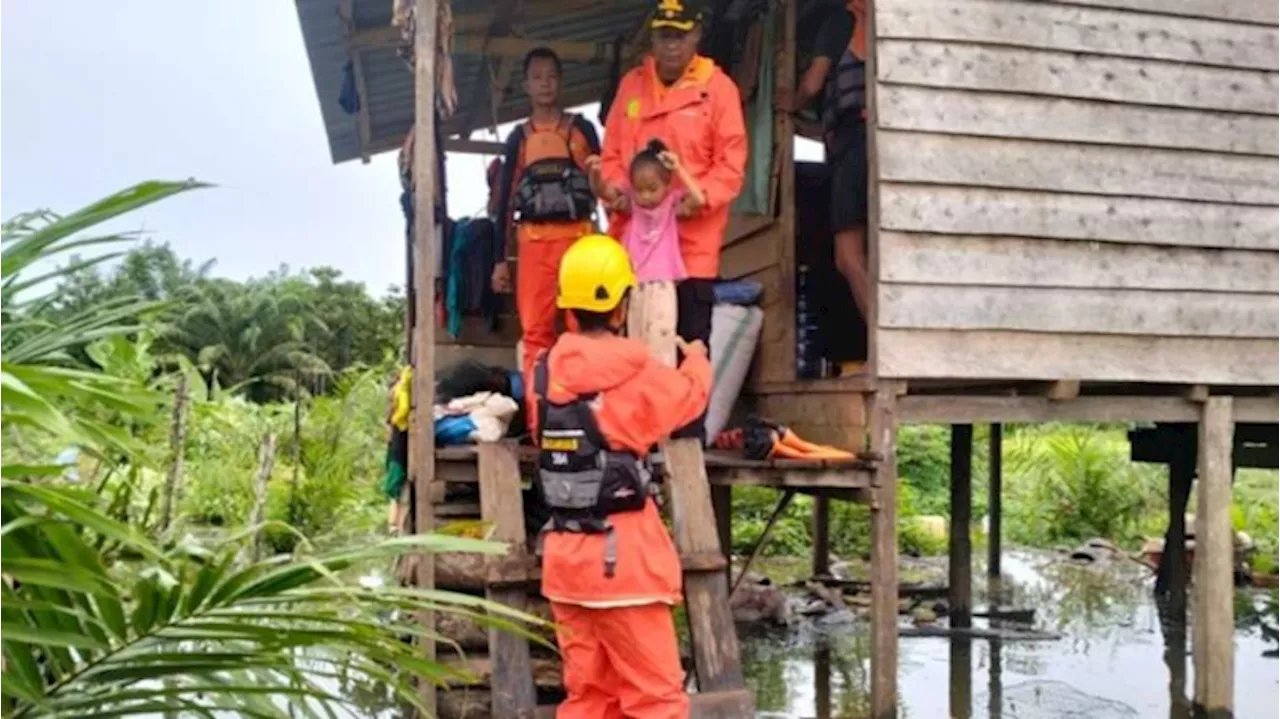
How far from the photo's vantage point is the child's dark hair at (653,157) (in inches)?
242

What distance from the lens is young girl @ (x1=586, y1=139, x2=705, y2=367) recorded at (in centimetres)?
614

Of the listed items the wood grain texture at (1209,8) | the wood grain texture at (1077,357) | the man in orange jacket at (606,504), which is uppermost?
the wood grain texture at (1209,8)

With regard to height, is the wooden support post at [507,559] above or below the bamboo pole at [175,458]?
below

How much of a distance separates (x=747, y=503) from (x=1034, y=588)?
188 inches

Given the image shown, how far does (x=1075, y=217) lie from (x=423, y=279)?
348cm

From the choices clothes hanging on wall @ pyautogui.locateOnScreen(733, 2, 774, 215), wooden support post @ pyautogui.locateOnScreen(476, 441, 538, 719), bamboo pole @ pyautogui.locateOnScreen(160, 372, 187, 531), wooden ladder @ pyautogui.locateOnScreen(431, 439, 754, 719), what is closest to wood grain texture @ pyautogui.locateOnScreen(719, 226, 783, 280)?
clothes hanging on wall @ pyautogui.locateOnScreen(733, 2, 774, 215)

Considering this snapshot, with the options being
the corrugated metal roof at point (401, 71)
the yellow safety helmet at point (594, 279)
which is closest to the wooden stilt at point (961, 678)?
the yellow safety helmet at point (594, 279)

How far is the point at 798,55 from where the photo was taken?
855 cm

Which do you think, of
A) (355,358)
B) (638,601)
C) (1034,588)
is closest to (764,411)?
(638,601)

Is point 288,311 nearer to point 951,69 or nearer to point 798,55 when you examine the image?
point 798,55

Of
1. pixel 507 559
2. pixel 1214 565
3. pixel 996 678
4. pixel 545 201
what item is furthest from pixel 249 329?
pixel 507 559

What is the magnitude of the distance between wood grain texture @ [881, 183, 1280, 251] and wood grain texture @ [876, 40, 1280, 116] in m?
0.55

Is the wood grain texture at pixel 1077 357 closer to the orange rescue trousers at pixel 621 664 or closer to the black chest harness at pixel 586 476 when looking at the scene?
the black chest harness at pixel 586 476

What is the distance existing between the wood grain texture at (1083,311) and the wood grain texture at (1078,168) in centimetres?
54
